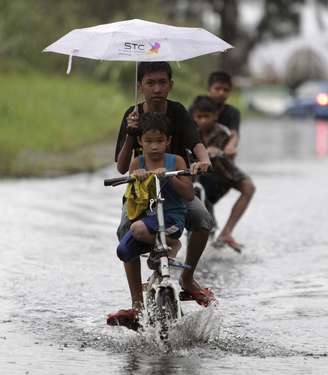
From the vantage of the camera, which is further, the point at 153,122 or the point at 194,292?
the point at 194,292

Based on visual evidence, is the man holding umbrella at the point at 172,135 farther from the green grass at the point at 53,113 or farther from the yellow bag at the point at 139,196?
the green grass at the point at 53,113

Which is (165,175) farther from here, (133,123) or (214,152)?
(214,152)

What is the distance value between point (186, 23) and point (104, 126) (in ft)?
78.1

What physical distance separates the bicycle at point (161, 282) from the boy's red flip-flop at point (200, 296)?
616 millimetres

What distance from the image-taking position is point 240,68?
74375 mm

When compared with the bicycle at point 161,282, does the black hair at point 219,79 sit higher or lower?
higher

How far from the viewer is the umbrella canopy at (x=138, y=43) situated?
848 cm

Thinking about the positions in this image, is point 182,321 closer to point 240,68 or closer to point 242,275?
point 242,275

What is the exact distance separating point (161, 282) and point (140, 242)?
344 millimetres

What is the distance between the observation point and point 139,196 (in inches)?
328

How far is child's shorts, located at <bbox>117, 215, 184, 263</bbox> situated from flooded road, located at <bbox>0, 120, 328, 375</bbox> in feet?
1.53

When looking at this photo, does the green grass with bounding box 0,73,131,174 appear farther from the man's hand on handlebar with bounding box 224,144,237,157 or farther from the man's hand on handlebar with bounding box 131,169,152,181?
the man's hand on handlebar with bounding box 131,169,152,181

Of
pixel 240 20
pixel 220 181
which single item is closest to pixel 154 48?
pixel 220 181

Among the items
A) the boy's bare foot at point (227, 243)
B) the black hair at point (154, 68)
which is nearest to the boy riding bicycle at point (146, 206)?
the black hair at point (154, 68)
